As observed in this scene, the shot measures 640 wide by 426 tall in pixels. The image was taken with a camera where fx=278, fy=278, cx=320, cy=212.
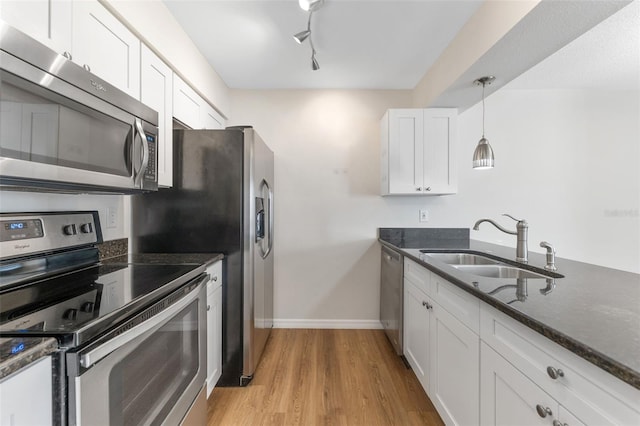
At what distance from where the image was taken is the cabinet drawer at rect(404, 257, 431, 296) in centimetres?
168

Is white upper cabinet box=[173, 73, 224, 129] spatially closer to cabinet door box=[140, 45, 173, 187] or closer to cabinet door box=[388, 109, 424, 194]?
cabinet door box=[140, 45, 173, 187]

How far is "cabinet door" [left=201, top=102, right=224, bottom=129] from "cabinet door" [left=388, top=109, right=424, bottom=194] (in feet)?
5.24

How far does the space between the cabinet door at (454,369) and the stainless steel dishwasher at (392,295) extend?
1.88ft

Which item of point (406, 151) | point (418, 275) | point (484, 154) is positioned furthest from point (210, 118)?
point (484, 154)

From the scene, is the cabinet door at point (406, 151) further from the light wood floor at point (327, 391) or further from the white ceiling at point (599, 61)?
the light wood floor at point (327, 391)

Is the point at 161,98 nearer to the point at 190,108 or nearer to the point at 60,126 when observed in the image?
the point at 190,108

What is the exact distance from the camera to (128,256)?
5.56ft

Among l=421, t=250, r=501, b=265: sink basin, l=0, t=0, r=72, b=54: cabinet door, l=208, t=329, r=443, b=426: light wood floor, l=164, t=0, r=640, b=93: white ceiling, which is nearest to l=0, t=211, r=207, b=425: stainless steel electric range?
l=208, t=329, r=443, b=426: light wood floor

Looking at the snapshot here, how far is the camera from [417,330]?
1842 mm

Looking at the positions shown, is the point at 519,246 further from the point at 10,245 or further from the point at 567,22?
the point at 10,245

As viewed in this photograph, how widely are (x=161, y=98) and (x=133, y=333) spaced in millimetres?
1367

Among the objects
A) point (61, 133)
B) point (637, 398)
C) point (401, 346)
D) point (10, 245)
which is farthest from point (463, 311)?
point (10, 245)

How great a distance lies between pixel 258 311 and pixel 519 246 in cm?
186

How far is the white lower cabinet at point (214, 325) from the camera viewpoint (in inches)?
66.6
